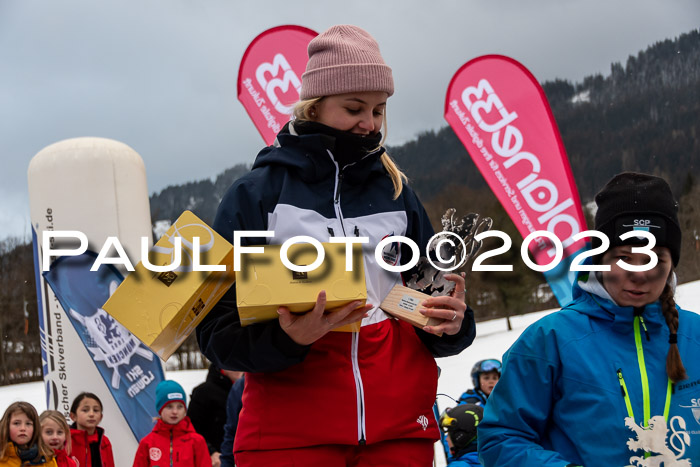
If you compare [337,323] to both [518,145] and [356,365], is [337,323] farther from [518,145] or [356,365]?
[518,145]

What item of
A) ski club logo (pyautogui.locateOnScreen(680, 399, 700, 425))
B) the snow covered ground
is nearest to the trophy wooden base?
ski club logo (pyautogui.locateOnScreen(680, 399, 700, 425))

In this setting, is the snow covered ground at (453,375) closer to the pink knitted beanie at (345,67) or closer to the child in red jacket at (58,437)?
the child in red jacket at (58,437)

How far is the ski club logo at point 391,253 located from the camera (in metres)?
2.17

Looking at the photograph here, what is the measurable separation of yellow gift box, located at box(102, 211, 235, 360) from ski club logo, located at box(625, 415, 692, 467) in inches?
45.2

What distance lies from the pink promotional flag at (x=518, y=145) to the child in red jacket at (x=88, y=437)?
4.33 metres

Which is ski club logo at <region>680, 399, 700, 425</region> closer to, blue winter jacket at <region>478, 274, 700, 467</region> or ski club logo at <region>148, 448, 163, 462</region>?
blue winter jacket at <region>478, 274, 700, 467</region>

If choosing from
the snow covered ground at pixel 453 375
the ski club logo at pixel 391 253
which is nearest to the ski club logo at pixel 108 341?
the ski club logo at pixel 391 253

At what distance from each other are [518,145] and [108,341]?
484 centimetres

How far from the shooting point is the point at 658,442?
2.03m

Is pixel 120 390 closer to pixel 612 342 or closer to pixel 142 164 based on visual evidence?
pixel 142 164

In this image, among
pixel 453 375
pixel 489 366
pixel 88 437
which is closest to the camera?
pixel 489 366

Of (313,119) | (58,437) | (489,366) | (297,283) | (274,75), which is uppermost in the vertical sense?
(274,75)

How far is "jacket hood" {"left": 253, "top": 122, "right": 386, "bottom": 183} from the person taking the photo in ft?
6.98

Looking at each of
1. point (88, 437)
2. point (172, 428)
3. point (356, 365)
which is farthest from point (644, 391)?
point (88, 437)
